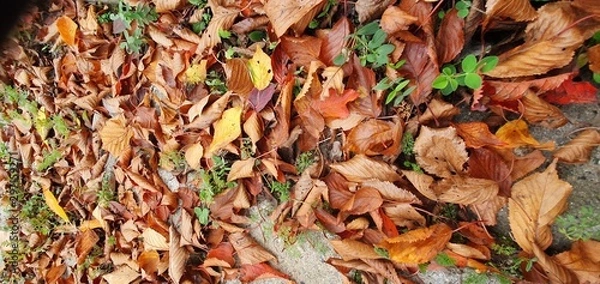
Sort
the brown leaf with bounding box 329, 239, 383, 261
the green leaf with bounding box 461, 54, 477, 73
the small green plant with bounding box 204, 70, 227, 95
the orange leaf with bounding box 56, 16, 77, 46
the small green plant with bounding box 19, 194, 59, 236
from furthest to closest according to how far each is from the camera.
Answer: the small green plant with bounding box 19, 194, 59, 236 → the orange leaf with bounding box 56, 16, 77, 46 → the small green plant with bounding box 204, 70, 227, 95 → the brown leaf with bounding box 329, 239, 383, 261 → the green leaf with bounding box 461, 54, 477, 73

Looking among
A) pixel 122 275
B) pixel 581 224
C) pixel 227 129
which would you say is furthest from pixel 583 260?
pixel 122 275

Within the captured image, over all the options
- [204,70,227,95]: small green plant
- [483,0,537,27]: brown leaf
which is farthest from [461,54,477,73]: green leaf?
[204,70,227,95]: small green plant

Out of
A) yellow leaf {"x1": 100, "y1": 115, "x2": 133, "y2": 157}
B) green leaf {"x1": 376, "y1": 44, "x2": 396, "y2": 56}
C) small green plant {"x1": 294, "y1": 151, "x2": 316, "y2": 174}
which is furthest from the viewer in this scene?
yellow leaf {"x1": 100, "y1": 115, "x2": 133, "y2": 157}

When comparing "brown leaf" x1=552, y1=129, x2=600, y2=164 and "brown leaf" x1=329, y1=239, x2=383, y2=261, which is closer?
"brown leaf" x1=552, y1=129, x2=600, y2=164

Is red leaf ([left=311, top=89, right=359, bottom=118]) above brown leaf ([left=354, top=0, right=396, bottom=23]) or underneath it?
underneath

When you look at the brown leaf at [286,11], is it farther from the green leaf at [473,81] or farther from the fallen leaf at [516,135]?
the fallen leaf at [516,135]

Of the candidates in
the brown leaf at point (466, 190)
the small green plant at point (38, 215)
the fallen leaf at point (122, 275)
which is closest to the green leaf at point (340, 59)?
the brown leaf at point (466, 190)

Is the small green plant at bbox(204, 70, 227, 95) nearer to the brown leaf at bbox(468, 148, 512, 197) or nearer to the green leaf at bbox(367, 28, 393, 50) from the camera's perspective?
the green leaf at bbox(367, 28, 393, 50)
